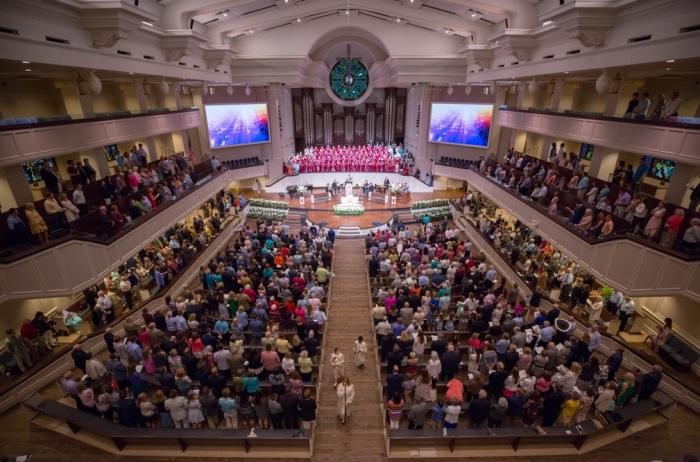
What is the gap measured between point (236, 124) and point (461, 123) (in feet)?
48.5

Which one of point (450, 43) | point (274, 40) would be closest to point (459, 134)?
point (450, 43)

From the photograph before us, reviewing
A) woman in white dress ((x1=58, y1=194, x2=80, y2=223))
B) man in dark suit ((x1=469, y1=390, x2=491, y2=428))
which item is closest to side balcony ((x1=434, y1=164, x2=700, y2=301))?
man in dark suit ((x1=469, y1=390, x2=491, y2=428))

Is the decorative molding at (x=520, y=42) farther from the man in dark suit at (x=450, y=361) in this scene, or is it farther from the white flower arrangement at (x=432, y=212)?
the man in dark suit at (x=450, y=361)

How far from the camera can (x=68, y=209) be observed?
9266 millimetres

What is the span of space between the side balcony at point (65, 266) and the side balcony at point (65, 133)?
234 cm

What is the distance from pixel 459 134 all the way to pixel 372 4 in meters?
9.54

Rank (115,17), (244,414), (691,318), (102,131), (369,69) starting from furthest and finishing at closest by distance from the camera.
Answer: (369,69), (102,131), (115,17), (691,318), (244,414)

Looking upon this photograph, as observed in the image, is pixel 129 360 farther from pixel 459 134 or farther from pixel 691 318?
pixel 459 134

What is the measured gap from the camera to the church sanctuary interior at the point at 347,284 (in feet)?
23.7

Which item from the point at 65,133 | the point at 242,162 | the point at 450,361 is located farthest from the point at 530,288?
the point at 242,162

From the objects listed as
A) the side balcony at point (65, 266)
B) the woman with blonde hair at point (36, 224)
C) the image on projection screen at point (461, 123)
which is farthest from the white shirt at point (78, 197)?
the image on projection screen at point (461, 123)

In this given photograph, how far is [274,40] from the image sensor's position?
22.8 metres

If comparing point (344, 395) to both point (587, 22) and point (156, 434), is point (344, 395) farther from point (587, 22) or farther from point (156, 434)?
point (587, 22)

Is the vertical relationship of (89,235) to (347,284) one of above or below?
above
